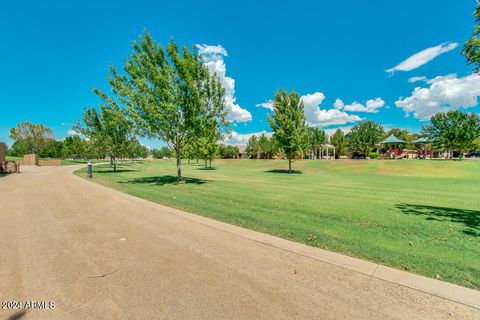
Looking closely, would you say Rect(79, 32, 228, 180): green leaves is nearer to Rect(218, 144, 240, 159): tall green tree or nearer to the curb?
the curb

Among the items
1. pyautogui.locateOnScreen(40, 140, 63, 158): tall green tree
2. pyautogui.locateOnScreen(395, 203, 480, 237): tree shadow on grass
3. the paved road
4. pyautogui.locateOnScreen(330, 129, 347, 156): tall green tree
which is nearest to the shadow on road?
the paved road

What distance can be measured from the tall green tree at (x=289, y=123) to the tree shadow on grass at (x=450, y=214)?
18062 millimetres

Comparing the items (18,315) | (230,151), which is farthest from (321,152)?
(18,315)

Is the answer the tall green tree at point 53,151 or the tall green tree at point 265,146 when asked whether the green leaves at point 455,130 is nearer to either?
the tall green tree at point 265,146

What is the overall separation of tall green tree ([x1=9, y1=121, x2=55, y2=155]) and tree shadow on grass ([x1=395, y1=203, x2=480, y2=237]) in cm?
8978

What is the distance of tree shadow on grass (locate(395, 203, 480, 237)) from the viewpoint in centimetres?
605

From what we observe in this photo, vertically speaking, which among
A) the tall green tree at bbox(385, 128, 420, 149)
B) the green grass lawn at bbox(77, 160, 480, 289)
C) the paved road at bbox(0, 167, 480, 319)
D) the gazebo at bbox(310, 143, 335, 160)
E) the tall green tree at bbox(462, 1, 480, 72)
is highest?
the tall green tree at bbox(385, 128, 420, 149)

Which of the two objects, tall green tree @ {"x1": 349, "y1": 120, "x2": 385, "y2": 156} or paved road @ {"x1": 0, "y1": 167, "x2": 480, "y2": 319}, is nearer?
paved road @ {"x1": 0, "y1": 167, "x2": 480, "y2": 319}

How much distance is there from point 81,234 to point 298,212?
20.2 feet

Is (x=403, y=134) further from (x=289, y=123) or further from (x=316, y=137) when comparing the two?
(x=289, y=123)

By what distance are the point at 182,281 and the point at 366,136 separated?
66026 millimetres

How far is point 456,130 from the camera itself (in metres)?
47.4

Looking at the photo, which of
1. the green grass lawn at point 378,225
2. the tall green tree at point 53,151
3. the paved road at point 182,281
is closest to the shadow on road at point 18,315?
the paved road at point 182,281

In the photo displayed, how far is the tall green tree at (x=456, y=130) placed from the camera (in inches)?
1837
